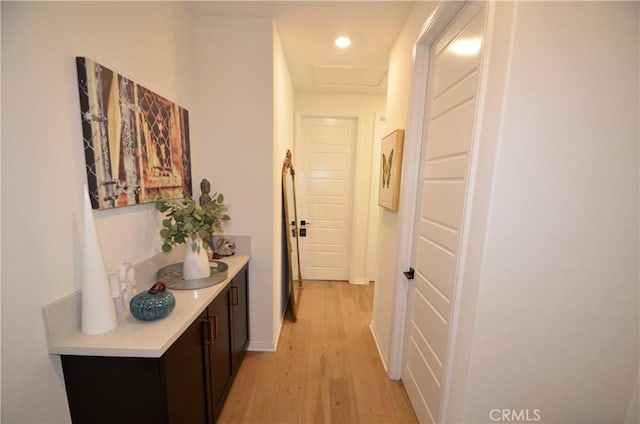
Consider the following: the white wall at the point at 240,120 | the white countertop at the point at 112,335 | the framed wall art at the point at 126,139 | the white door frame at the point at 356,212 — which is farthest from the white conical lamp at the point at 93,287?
the white door frame at the point at 356,212

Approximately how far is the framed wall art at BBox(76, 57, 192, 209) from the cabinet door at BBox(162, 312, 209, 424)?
675mm

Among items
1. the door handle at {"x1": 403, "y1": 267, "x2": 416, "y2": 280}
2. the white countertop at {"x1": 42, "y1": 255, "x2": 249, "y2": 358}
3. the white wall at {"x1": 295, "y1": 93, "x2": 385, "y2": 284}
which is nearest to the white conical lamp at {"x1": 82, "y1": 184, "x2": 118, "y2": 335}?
the white countertop at {"x1": 42, "y1": 255, "x2": 249, "y2": 358}

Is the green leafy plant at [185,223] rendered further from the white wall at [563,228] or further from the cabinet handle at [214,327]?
the white wall at [563,228]

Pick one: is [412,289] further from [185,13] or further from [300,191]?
[185,13]

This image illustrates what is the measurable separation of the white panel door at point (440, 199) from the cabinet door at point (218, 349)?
3.87 feet

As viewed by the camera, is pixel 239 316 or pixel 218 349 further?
pixel 239 316

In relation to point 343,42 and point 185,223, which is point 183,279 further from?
point 343,42

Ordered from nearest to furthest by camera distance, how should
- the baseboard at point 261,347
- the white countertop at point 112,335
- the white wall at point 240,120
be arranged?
1. the white countertop at point 112,335
2. the white wall at point 240,120
3. the baseboard at point 261,347

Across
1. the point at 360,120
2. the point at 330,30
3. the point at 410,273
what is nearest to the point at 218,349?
the point at 410,273

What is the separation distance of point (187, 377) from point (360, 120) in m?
3.10

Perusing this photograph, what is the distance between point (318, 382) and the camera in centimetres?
180

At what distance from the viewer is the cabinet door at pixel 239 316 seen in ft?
5.53

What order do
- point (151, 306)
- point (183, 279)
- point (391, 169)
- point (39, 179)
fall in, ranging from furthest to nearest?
point (391, 169) < point (183, 279) < point (151, 306) < point (39, 179)

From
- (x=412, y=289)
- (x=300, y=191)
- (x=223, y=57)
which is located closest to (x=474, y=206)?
(x=412, y=289)
